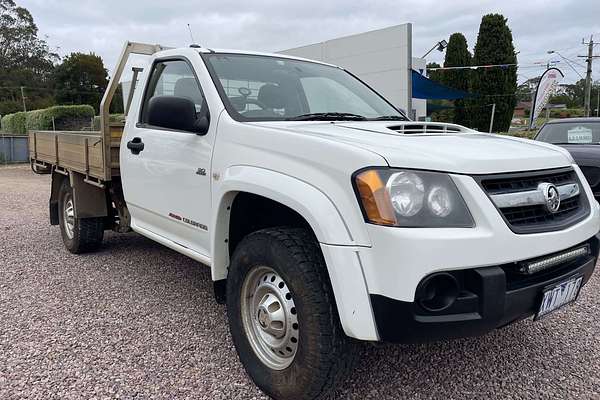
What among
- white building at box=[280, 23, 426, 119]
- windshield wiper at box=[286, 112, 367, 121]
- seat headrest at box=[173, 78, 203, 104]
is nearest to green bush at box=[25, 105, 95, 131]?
white building at box=[280, 23, 426, 119]

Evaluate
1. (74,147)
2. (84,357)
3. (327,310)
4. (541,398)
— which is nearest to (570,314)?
(541,398)

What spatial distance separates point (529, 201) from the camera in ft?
7.50

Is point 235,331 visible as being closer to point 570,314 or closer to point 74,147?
point 570,314

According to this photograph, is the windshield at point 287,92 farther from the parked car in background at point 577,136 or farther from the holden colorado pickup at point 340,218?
the parked car in background at point 577,136

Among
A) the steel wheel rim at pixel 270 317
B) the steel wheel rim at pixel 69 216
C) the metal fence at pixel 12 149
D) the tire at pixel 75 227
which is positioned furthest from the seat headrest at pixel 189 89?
the metal fence at pixel 12 149

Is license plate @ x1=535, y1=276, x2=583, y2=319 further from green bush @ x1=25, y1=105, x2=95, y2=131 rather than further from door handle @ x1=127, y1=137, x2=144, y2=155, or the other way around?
green bush @ x1=25, y1=105, x2=95, y2=131

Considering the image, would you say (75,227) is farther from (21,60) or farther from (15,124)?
(21,60)

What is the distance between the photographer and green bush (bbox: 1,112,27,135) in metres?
28.2

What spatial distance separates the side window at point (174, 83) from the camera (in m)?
3.39

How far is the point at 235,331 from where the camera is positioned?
9.26 feet

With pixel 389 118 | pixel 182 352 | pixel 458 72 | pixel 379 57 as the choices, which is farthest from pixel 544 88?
pixel 458 72

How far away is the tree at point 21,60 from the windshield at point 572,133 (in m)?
66.3

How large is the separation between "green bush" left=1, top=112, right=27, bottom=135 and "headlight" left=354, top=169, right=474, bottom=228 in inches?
1170

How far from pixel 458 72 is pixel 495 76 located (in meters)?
2.44
